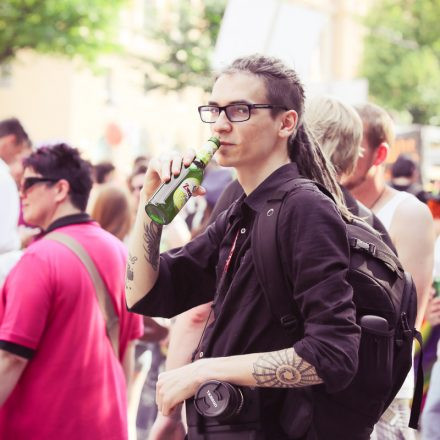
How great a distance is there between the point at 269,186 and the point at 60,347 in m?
1.66

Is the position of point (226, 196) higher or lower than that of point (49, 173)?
higher

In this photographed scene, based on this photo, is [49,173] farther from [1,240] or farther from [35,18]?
[35,18]

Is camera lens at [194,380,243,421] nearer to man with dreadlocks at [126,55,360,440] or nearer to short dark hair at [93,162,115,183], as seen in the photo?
man with dreadlocks at [126,55,360,440]

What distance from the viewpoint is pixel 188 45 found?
2841cm

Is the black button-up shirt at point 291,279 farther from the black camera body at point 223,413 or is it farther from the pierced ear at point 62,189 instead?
the pierced ear at point 62,189

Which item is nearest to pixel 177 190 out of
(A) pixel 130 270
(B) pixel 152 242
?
(B) pixel 152 242

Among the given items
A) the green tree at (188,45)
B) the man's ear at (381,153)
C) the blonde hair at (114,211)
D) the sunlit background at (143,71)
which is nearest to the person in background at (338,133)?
the man's ear at (381,153)

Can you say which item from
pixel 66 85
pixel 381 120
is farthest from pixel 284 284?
pixel 66 85

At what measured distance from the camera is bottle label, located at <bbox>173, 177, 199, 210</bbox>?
259 cm

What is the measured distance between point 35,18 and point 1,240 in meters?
21.7

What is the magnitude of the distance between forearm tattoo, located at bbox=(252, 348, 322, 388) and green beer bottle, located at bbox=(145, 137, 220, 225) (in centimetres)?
47

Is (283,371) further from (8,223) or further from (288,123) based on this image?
(8,223)

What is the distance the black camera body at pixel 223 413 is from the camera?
97.3 inches

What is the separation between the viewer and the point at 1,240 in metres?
4.54
